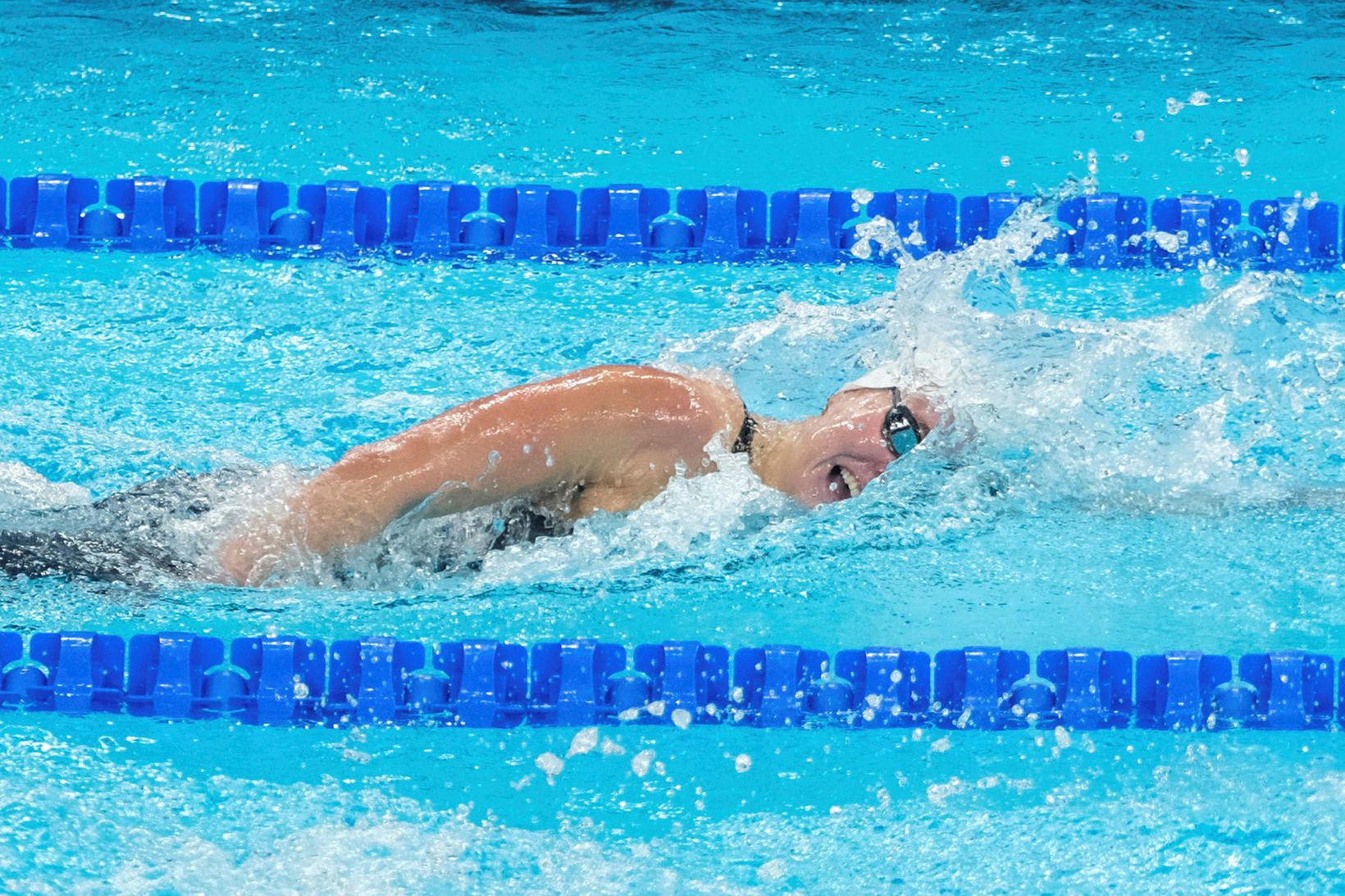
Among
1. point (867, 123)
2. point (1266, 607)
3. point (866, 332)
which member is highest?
point (867, 123)

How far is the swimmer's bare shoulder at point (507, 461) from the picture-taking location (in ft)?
8.48

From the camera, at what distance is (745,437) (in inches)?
110

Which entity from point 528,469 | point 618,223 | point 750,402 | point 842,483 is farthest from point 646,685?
point 618,223

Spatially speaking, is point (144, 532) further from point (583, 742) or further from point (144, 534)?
point (583, 742)

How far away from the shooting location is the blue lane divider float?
8.45 feet

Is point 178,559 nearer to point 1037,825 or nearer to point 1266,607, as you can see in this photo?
point 1037,825

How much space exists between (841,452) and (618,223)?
1452 mm

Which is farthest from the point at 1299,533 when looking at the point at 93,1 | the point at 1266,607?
the point at 93,1

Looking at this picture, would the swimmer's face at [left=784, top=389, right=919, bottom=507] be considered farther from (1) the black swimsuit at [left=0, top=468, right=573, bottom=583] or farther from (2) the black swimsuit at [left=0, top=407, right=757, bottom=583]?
(1) the black swimsuit at [left=0, top=468, right=573, bottom=583]

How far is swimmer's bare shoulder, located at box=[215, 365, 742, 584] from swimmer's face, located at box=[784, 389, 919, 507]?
16 centimetres

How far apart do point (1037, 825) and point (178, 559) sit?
1.37 meters

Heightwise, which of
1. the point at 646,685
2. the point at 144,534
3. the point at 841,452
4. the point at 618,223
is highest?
the point at 618,223

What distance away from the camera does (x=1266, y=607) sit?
286 centimetres

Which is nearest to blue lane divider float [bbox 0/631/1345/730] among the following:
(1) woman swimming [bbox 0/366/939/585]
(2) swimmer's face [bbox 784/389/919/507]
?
(1) woman swimming [bbox 0/366/939/585]
